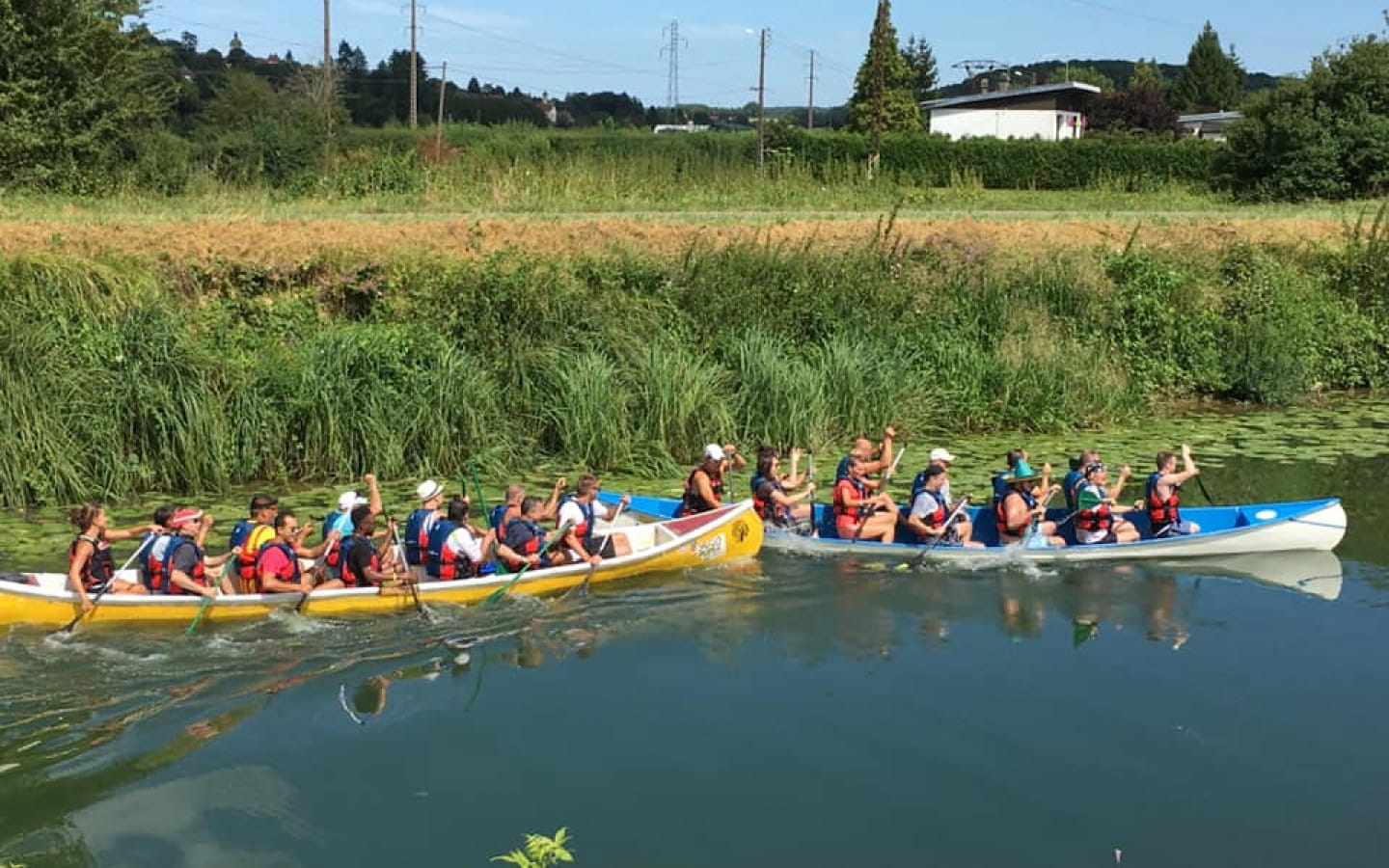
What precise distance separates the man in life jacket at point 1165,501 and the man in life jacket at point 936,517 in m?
1.70

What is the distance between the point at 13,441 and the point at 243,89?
43.2 meters

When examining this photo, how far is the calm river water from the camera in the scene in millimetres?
7844

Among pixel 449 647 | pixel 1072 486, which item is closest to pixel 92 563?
pixel 449 647

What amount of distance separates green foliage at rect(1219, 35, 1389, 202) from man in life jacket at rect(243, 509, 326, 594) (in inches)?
1095

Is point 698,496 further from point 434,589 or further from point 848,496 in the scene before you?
point 434,589

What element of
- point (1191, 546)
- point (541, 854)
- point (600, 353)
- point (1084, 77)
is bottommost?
point (541, 854)

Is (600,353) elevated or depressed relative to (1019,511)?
elevated

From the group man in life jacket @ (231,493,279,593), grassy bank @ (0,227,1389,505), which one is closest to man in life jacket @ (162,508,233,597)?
man in life jacket @ (231,493,279,593)

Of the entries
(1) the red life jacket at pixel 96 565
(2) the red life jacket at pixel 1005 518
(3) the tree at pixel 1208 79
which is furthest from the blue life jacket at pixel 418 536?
(3) the tree at pixel 1208 79

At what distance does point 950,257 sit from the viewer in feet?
68.2

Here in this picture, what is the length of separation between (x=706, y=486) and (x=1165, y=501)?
437 centimetres

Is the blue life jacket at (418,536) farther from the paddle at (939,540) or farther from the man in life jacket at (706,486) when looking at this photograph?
the paddle at (939,540)

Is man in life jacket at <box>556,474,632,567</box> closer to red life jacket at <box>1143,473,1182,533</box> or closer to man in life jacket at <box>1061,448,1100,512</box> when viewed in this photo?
man in life jacket at <box>1061,448,1100,512</box>

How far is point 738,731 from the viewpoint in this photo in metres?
9.27
